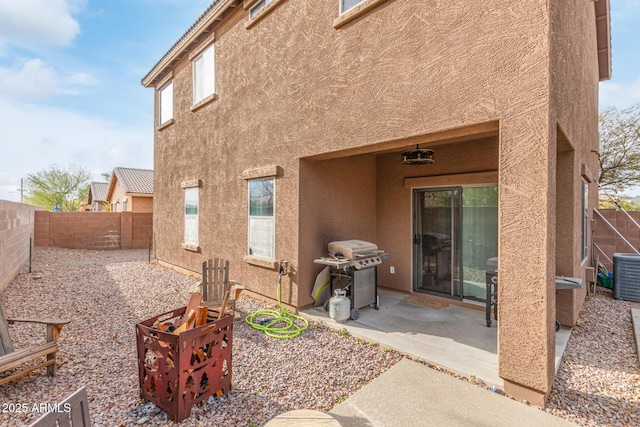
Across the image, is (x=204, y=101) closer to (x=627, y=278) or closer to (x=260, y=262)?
(x=260, y=262)

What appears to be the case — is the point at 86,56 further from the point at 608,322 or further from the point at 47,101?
the point at 608,322

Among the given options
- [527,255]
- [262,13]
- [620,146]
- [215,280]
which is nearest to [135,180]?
[262,13]

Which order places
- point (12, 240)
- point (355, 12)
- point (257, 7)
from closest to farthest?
point (355, 12) → point (257, 7) → point (12, 240)

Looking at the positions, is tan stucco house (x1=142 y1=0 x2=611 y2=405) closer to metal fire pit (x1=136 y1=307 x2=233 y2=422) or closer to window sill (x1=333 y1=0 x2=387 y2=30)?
window sill (x1=333 y1=0 x2=387 y2=30)

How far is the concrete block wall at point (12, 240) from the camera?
6.93 metres

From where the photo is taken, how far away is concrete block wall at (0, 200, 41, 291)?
273 inches

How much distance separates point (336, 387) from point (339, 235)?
347 centimetres

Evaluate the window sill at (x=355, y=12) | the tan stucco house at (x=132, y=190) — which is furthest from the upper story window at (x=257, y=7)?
the tan stucco house at (x=132, y=190)

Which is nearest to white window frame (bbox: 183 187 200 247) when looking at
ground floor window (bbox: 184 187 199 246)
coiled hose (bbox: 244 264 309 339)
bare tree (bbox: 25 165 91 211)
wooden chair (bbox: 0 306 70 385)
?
ground floor window (bbox: 184 187 199 246)

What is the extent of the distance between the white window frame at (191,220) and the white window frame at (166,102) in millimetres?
3186

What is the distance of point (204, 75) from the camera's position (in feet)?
29.8

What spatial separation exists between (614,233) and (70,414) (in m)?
11.6

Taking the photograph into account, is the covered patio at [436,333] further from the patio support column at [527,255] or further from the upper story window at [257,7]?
the upper story window at [257,7]

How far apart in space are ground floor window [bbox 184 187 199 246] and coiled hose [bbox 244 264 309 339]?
435cm
